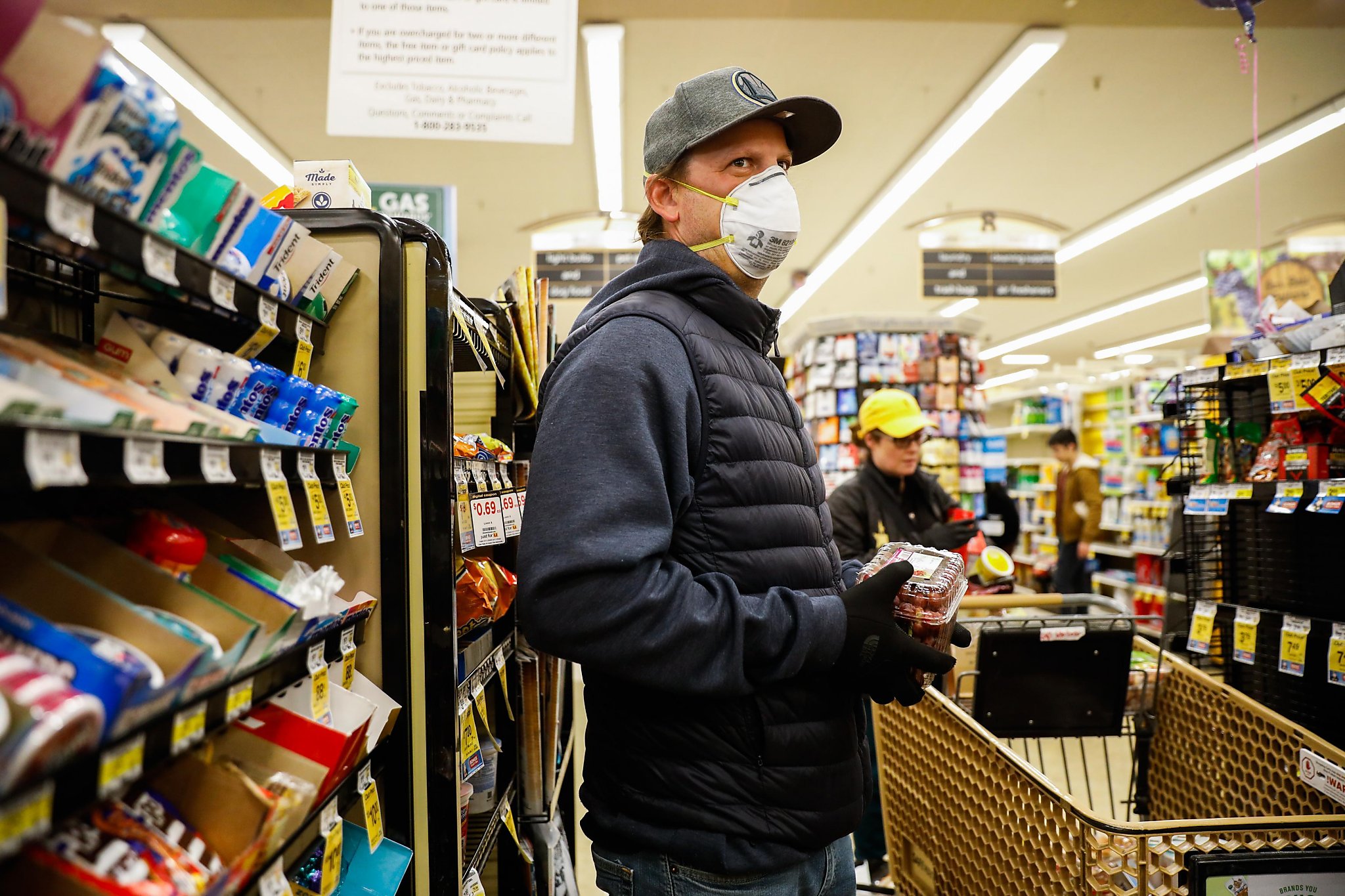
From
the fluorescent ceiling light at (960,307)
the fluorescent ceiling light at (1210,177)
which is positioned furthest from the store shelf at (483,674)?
the fluorescent ceiling light at (960,307)

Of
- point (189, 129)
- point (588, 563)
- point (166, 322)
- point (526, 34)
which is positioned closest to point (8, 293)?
point (166, 322)

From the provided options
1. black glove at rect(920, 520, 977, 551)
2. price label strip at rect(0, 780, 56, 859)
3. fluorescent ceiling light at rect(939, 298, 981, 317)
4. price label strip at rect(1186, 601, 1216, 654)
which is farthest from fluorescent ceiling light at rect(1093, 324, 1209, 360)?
price label strip at rect(0, 780, 56, 859)

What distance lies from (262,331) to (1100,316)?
1674cm

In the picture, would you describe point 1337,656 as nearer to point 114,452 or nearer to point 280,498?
point 280,498

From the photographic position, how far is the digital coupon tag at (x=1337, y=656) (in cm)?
192

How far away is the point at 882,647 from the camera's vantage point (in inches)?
46.9

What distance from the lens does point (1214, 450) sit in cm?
240

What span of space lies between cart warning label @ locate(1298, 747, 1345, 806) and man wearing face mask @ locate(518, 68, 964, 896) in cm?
113

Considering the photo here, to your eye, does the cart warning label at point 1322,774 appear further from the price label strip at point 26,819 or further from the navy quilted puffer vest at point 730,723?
the price label strip at point 26,819

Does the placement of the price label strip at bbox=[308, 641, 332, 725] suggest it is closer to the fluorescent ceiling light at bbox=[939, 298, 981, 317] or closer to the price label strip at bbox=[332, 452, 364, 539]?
the price label strip at bbox=[332, 452, 364, 539]

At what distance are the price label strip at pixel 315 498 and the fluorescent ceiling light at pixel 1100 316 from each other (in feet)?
46.6

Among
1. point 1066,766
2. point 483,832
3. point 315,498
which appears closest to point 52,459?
point 315,498

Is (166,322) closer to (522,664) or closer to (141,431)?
(141,431)

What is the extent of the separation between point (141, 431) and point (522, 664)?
1495mm
